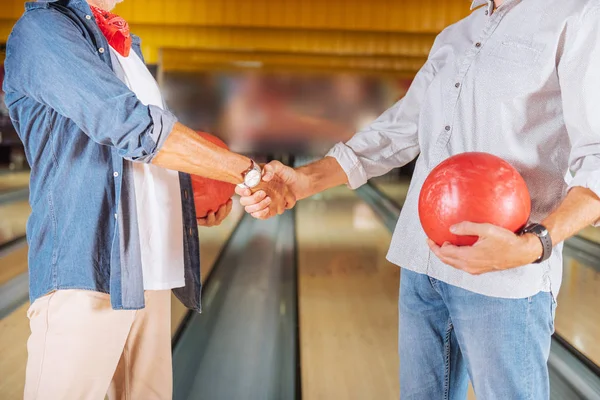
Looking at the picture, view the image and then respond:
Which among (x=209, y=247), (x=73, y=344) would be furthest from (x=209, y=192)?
(x=209, y=247)

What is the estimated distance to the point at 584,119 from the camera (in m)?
0.88

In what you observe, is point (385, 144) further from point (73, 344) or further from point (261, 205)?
point (73, 344)

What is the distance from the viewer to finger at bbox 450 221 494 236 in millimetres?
807

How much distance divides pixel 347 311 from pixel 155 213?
1.87m

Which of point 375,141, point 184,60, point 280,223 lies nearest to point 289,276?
point 280,223

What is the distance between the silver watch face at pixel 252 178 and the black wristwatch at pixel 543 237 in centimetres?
70

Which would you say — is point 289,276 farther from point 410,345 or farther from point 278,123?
point 278,123

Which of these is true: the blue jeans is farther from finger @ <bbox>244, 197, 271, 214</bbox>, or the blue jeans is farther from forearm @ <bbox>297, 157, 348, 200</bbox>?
finger @ <bbox>244, 197, 271, 214</bbox>

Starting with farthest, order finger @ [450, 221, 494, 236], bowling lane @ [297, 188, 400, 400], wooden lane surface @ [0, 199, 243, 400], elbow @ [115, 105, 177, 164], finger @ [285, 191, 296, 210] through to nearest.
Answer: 1. bowling lane @ [297, 188, 400, 400]
2. wooden lane surface @ [0, 199, 243, 400]
3. finger @ [285, 191, 296, 210]
4. elbow @ [115, 105, 177, 164]
5. finger @ [450, 221, 494, 236]

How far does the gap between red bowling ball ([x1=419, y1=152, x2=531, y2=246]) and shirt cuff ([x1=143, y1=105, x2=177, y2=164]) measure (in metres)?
0.52

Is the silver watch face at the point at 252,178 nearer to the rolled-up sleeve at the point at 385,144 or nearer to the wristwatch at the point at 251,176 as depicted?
the wristwatch at the point at 251,176

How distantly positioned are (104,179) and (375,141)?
60cm

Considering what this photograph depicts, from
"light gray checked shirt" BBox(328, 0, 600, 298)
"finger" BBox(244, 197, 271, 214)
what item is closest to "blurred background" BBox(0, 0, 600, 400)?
"finger" BBox(244, 197, 271, 214)

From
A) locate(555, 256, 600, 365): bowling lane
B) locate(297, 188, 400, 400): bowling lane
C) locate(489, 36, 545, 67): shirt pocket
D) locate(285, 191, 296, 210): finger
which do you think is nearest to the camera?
locate(489, 36, 545, 67): shirt pocket
